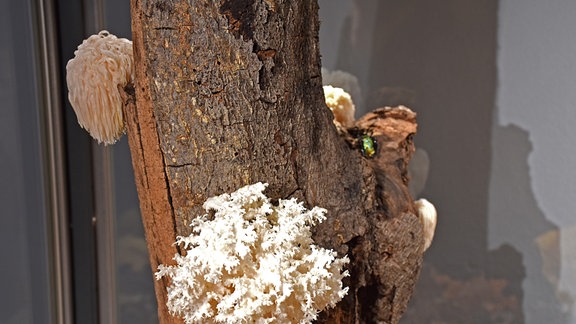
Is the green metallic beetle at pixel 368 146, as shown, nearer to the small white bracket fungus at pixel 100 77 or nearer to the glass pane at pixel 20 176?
the small white bracket fungus at pixel 100 77

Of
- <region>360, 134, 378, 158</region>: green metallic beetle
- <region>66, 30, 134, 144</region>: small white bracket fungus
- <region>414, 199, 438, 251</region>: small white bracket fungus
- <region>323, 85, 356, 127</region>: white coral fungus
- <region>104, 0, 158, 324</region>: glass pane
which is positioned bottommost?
<region>104, 0, 158, 324</region>: glass pane

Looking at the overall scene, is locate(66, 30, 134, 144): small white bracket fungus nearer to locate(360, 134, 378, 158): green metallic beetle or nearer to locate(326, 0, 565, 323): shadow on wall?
locate(360, 134, 378, 158): green metallic beetle

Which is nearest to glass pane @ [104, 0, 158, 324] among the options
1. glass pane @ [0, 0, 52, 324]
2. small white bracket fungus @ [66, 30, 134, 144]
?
glass pane @ [0, 0, 52, 324]

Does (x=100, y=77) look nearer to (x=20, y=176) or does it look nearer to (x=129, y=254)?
(x=20, y=176)

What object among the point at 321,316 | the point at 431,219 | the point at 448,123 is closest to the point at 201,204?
the point at 321,316

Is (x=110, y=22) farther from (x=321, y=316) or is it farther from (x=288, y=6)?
(x=321, y=316)

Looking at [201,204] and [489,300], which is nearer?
[201,204]

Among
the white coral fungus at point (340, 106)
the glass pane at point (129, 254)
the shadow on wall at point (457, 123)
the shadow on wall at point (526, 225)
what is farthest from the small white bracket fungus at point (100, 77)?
the shadow on wall at point (526, 225)
